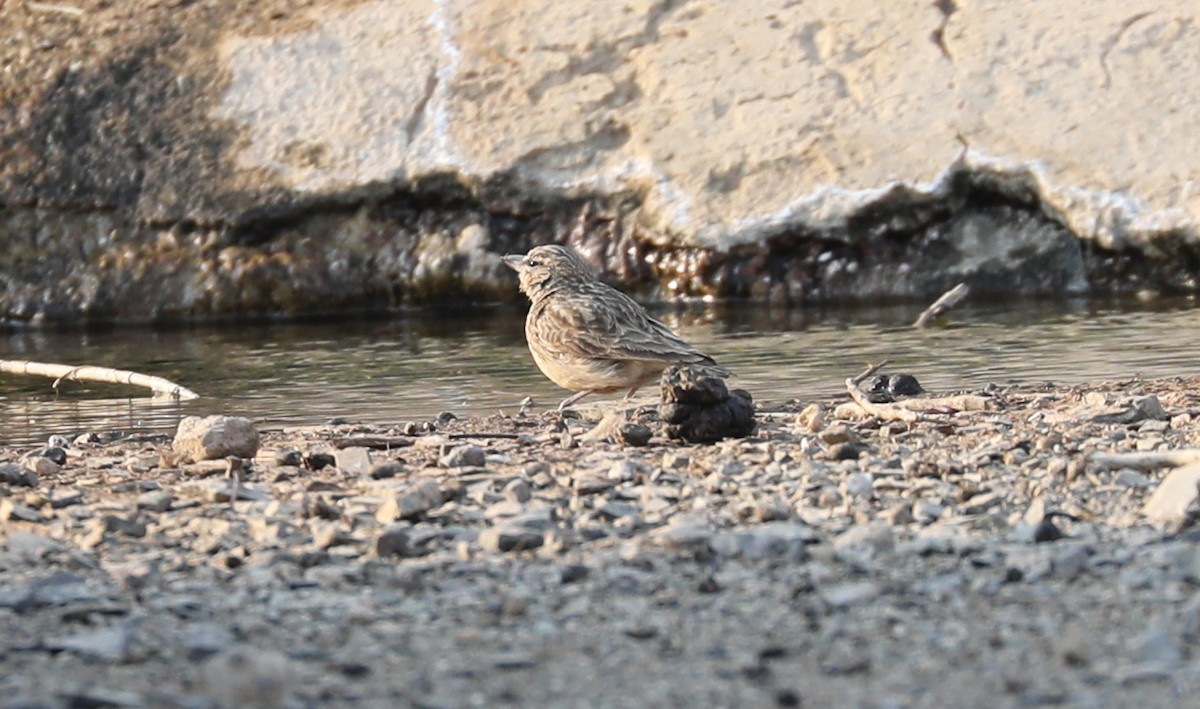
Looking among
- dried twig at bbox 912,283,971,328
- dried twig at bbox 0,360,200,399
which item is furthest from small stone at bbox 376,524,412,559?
dried twig at bbox 912,283,971,328

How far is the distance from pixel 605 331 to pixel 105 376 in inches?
114

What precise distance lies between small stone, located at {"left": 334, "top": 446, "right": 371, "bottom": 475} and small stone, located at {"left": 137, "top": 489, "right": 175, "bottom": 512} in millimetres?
681

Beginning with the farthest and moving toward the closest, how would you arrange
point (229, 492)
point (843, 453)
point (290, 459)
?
1. point (290, 459)
2. point (843, 453)
3. point (229, 492)

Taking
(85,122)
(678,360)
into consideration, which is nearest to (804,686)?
(678,360)

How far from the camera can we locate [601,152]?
12.9 metres

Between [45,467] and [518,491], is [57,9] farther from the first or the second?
[518,491]

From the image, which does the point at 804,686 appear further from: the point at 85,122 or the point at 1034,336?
the point at 85,122

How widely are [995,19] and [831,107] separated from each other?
54.5 inches

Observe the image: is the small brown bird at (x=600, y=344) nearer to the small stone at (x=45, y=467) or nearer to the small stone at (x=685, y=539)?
the small stone at (x=45, y=467)

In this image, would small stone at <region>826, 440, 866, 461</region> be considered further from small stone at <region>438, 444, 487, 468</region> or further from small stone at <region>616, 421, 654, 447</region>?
small stone at <region>438, 444, 487, 468</region>

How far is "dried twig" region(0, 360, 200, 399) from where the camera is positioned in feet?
29.8

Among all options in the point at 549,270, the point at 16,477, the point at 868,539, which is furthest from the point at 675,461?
the point at 549,270

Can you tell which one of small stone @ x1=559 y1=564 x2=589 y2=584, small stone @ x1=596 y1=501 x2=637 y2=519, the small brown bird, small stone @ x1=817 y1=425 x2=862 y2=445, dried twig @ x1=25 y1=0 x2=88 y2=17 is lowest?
small stone @ x1=559 y1=564 x2=589 y2=584

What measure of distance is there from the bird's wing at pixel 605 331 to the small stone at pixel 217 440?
2.03 metres
